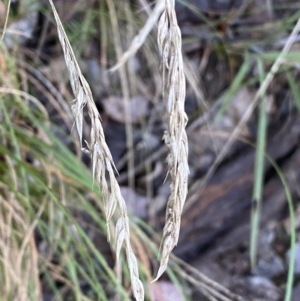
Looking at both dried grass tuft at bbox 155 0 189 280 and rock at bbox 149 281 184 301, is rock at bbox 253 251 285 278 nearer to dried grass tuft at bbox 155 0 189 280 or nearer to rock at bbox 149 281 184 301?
rock at bbox 149 281 184 301

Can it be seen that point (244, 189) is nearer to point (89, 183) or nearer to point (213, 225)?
point (213, 225)

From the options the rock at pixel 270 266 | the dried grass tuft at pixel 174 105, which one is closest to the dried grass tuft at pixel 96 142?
the dried grass tuft at pixel 174 105

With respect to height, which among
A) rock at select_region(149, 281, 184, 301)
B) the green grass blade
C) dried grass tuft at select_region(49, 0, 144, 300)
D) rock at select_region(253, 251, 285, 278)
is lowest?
rock at select_region(149, 281, 184, 301)

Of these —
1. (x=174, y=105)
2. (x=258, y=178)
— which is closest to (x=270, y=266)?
(x=258, y=178)

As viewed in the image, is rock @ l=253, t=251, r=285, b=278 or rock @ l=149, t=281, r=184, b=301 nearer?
rock @ l=149, t=281, r=184, b=301

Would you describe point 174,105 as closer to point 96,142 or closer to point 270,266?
point 96,142

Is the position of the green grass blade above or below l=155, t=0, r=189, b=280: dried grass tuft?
below

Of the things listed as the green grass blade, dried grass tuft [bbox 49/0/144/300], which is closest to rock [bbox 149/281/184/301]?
the green grass blade

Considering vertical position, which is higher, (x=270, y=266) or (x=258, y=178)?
(x=258, y=178)

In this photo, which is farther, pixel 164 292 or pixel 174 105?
pixel 164 292
